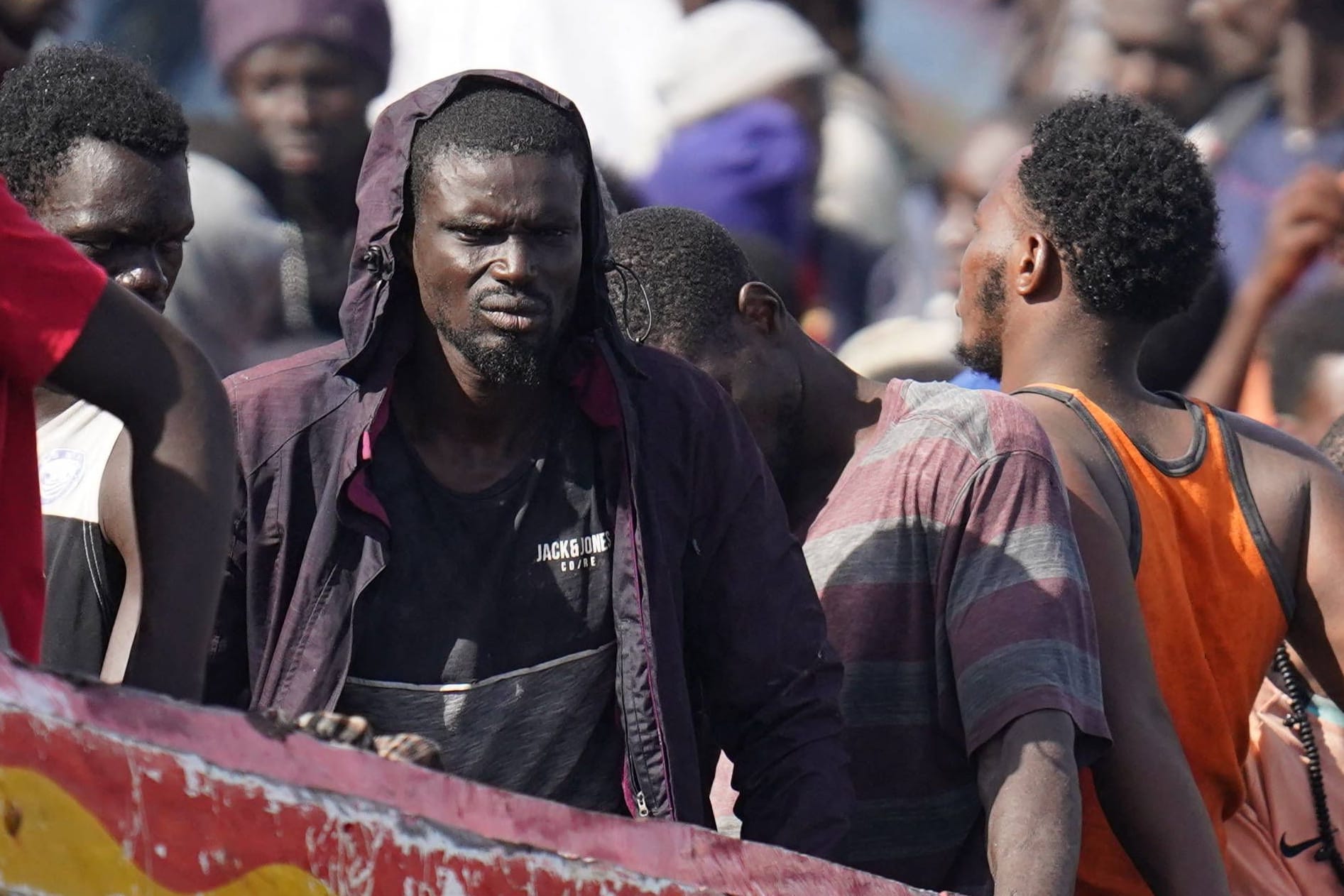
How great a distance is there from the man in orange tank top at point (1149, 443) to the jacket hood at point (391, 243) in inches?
29.6

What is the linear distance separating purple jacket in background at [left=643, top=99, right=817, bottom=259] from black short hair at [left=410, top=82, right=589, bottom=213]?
2.87m

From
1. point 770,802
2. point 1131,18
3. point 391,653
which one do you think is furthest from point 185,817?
point 1131,18

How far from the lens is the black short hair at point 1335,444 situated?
4223 mm

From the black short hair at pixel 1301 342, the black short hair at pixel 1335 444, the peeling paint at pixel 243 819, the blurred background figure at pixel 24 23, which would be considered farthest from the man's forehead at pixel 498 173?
the black short hair at pixel 1301 342

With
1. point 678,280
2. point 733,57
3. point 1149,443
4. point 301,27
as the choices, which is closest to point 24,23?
point 301,27

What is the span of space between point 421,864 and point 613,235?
6.31ft

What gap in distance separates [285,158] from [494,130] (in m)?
2.79

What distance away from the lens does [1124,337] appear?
3.22 metres

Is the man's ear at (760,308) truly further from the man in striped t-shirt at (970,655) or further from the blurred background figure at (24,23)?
the blurred background figure at (24,23)

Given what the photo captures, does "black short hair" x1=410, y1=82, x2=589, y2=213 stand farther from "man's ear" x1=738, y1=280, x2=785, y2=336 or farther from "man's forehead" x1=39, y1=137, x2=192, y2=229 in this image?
"man's ear" x1=738, y1=280, x2=785, y2=336

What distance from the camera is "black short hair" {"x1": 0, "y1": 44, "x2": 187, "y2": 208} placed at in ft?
10.2

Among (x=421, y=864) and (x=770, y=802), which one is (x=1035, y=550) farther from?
(x=421, y=864)

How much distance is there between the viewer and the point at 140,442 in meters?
2.04

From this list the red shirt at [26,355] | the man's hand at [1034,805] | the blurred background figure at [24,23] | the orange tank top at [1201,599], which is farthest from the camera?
the blurred background figure at [24,23]
